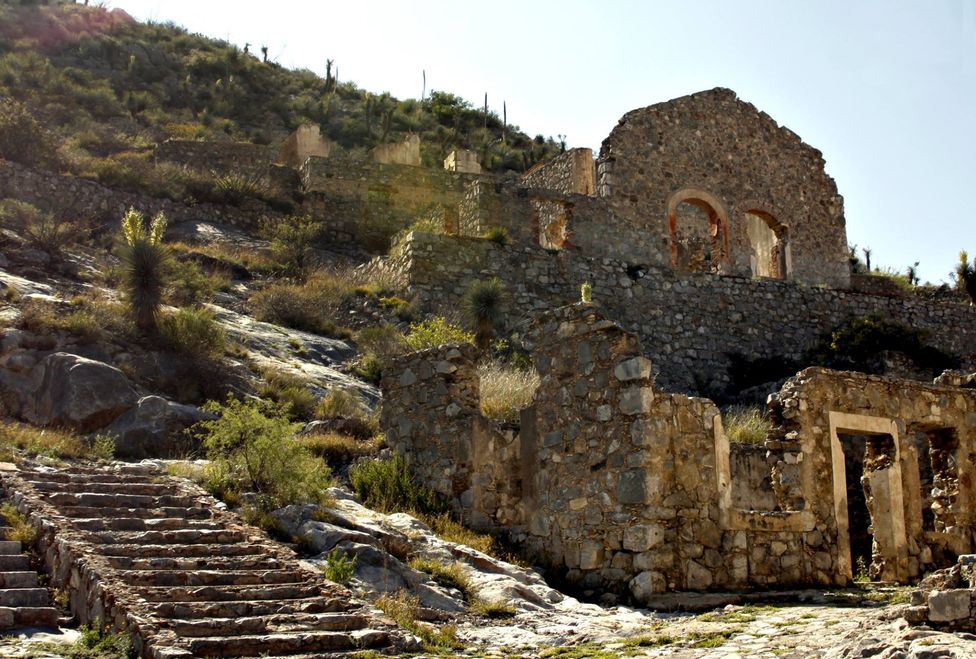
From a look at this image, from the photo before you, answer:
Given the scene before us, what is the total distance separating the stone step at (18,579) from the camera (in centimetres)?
950

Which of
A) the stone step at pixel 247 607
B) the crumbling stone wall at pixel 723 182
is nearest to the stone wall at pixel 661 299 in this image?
the crumbling stone wall at pixel 723 182

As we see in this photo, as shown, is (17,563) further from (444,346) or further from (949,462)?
(949,462)

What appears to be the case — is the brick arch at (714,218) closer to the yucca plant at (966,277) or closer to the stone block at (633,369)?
the yucca plant at (966,277)

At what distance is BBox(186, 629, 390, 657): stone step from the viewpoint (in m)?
8.27

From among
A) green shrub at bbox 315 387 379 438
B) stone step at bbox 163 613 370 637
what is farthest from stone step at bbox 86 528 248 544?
green shrub at bbox 315 387 379 438

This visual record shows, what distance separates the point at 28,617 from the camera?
29.3 feet

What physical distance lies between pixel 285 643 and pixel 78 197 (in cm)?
1981

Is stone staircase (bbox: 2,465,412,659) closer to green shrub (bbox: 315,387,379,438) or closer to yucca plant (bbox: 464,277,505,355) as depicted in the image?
green shrub (bbox: 315,387,379,438)

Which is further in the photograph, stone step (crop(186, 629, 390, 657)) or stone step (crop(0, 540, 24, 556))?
stone step (crop(0, 540, 24, 556))

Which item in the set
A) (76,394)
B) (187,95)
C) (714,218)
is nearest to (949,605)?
(76,394)

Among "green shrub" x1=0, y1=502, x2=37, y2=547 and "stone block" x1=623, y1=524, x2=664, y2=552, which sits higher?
"green shrub" x1=0, y1=502, x2=37, y2=547

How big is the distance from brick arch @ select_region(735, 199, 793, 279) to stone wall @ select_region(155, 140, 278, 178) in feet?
42.6

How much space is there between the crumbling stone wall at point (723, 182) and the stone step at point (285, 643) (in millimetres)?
19674

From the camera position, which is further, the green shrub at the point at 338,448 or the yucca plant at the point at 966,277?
the yucca plant at the point at 966,277
